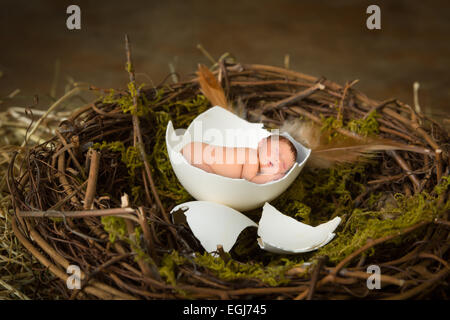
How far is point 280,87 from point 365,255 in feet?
1.83

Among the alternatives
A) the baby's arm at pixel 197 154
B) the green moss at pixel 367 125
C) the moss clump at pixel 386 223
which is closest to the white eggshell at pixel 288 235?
the moss clump at pixel 386 223

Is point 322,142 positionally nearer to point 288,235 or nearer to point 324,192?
point 324,192

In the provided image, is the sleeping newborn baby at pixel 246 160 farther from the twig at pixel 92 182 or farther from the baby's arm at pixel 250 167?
the twig at pixel 92 182

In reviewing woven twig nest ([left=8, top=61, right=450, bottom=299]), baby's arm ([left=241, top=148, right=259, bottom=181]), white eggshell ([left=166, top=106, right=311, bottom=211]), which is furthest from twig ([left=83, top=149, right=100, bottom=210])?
baby's arm ([left=241, top=148, right=259, bottom=181])

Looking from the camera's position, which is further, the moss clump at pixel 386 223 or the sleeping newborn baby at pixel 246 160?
the sleeping newborn baby at pixel 246 160

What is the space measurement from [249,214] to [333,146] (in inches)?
9.3

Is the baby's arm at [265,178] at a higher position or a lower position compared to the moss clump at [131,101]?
→ lower

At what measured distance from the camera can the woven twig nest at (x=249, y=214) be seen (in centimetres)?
66

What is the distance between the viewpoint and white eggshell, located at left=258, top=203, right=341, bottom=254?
832mm

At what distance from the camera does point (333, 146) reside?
100 centimetres

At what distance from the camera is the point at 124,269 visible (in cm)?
68

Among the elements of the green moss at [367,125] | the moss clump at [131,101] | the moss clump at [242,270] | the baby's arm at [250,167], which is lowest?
the moss clump at [242,270]
